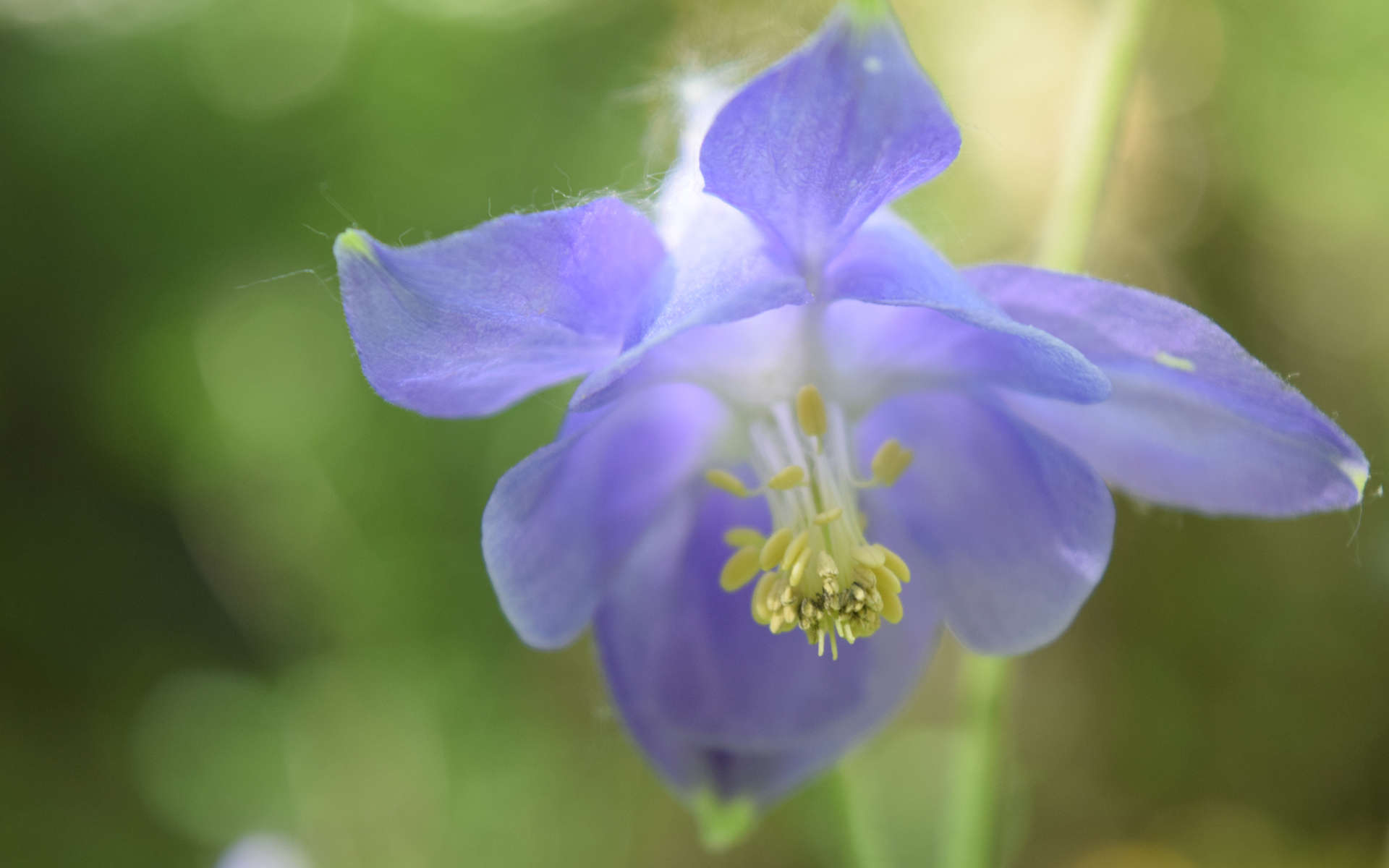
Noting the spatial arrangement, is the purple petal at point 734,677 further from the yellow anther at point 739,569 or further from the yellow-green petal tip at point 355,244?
the yellow-green petal tip at point 355,244

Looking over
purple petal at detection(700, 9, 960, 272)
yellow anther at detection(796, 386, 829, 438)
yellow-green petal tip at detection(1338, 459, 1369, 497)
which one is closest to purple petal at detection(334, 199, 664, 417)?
purple petal at detection(700, 9, 960, 272)

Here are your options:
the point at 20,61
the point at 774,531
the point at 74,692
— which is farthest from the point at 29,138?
the point at 774,531

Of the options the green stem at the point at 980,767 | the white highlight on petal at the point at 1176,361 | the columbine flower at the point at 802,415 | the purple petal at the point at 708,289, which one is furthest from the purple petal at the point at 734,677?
the white highlight on petal at the point at 1176,361

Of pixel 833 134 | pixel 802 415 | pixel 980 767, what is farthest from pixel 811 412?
pixel 980 767

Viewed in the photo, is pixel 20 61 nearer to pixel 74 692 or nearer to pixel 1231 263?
pixel 74 692

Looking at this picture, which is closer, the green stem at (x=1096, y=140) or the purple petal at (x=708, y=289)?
the purple petal at (x=708, y=289)
